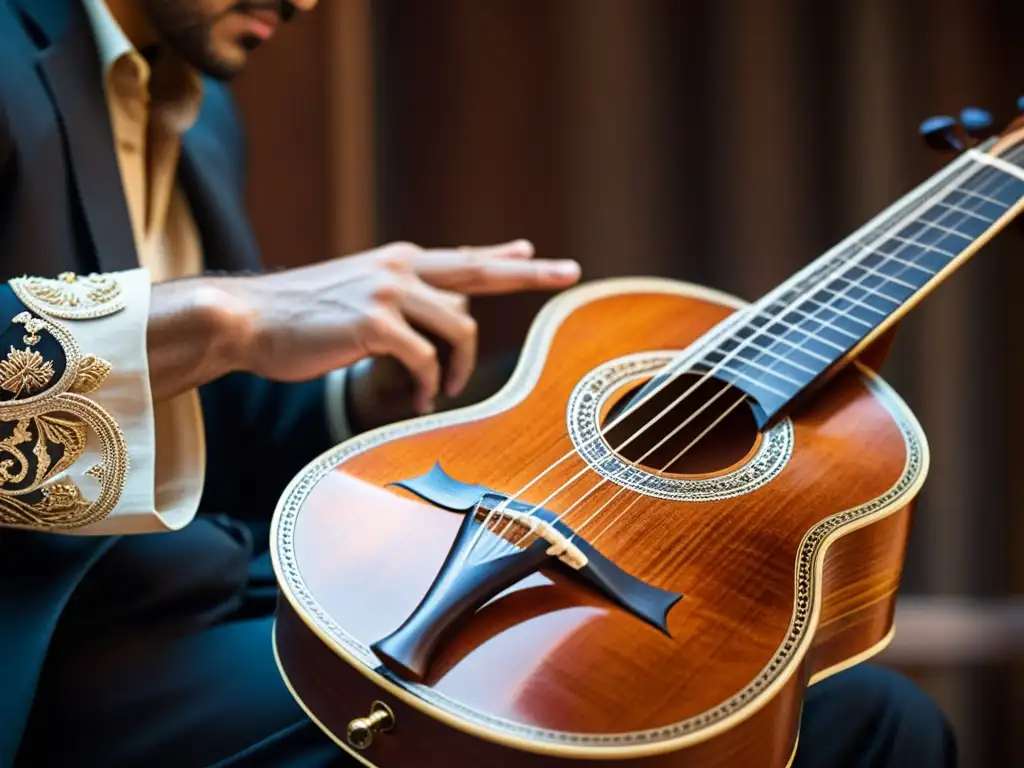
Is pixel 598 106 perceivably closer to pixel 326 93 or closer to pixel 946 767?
pixel 326 93

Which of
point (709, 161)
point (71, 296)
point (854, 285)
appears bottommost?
point (709, 161)

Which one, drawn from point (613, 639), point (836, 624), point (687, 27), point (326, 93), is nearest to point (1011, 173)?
point (836, 624)

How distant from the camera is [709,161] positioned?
1.53 meters

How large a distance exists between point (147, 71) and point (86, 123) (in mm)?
107

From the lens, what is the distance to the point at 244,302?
0.67 meters

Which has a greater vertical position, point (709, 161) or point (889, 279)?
point (889, 279)

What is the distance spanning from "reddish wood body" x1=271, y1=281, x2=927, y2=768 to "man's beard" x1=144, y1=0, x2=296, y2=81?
448 millimetres

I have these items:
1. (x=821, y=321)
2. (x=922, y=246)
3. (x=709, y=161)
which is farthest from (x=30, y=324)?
(x=709, y=161)

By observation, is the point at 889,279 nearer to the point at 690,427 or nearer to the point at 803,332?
the point at 803,332

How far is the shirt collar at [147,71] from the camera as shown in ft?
2.76

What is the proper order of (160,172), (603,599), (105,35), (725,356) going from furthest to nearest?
(160,172) → (105,35) → (725,356) → (603,599)

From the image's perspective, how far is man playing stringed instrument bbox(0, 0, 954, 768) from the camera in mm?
625

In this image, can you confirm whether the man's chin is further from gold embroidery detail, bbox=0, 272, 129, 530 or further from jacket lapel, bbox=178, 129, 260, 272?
gold embroidery detail, bbox=0, 272, 129, 530

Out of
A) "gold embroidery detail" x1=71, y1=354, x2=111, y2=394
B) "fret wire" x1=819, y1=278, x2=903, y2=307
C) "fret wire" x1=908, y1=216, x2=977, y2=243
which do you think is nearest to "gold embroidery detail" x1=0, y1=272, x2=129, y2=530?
"gold embroidery detail" x1=71, y1=354, x2=111, y2=394
